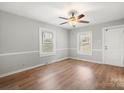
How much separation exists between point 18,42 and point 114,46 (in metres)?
4.33

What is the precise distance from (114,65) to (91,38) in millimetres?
1849

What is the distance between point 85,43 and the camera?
5.20 metres

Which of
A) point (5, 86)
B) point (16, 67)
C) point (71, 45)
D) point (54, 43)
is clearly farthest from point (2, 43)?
point (71, 45)

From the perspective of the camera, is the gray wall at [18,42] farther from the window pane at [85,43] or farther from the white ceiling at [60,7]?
the window pane at [85,43]

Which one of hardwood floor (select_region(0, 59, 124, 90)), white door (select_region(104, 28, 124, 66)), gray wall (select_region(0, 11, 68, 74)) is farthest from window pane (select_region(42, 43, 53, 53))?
white door (select_region(104, 28, 124, 66))

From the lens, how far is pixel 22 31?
3.26 m

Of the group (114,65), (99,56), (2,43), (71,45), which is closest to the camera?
(2,43)

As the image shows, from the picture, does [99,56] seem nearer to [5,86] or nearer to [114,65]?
[114,65]

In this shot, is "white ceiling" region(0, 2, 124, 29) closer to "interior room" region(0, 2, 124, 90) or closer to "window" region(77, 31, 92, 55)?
"interior room" region(0, 2, 124, 90)

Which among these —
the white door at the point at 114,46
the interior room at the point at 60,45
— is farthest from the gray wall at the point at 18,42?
the white door at the point at 114,46

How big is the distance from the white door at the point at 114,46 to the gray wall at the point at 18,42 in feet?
10.5

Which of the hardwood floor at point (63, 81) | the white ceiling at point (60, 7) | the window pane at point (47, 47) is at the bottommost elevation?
the hardwood floor at point (63, 81)

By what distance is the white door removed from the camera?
3.71 meters

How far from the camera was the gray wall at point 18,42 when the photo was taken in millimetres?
2755
